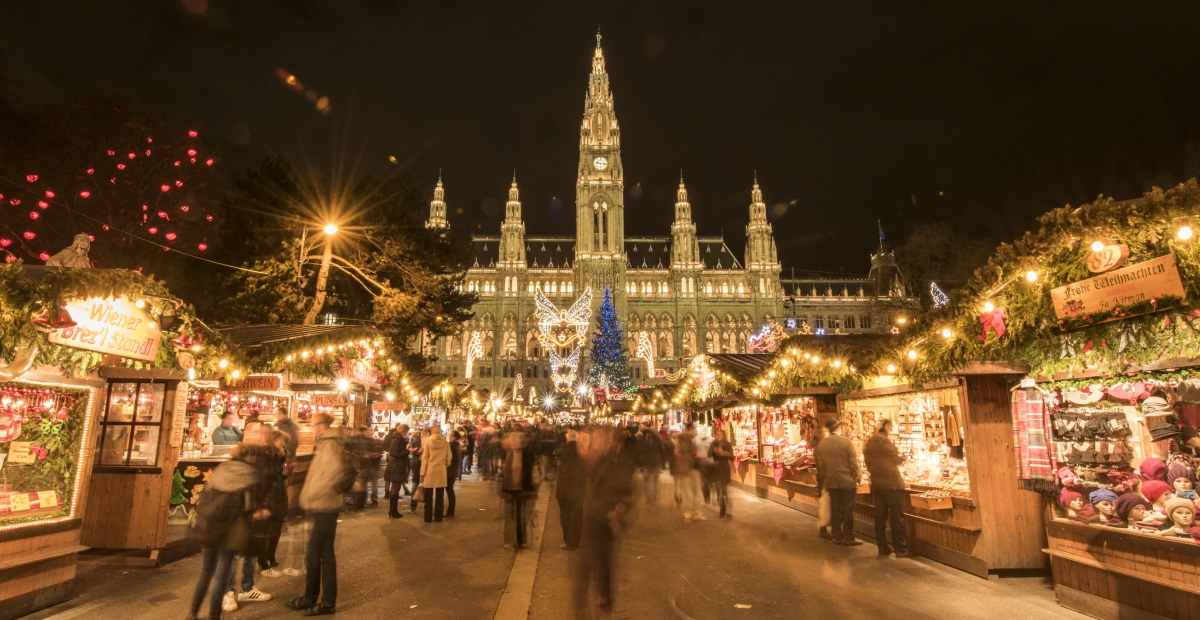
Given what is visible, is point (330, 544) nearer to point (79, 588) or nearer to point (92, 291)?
point (79, 588)

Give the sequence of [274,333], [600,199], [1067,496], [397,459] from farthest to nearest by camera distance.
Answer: [600,199] → [397,459] → [274,333] → [1067,496]

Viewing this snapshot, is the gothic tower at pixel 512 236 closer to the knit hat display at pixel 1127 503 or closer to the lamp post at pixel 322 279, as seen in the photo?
the lamp post at pixel 322 279

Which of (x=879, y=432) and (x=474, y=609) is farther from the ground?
(x=879, y=432)

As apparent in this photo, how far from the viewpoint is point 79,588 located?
5.66m

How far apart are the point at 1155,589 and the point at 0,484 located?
898 cm

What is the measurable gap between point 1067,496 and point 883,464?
2.03 meters

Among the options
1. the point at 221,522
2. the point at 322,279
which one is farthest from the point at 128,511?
the point at 322,279

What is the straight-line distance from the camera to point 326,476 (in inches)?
202

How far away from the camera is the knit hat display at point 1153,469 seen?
4.79 m

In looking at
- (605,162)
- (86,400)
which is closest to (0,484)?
(86,400)

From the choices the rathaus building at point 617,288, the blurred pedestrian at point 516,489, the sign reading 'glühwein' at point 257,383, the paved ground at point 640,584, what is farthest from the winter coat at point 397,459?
the rathaus building at point 617,288

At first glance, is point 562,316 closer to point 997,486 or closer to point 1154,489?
point 997,486

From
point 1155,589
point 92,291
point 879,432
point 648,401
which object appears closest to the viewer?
point 1155,589

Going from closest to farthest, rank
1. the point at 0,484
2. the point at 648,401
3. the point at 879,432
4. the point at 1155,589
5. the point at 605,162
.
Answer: the point at 1155,589, the point at 0,484, the point at 879,432, the point at 648,401, the point at 605,162
